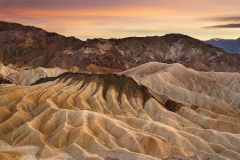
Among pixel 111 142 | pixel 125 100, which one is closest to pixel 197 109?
pixel 125 100

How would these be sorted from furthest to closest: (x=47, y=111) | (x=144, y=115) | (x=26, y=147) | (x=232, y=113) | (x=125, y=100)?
(x=232, y=113), (x=125, y=100), (x=144, y=115), (x=47, y=111), (x=26, y=147)

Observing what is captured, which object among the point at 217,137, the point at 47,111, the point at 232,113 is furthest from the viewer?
the point at 232,113

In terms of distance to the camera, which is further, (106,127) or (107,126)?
(107,126)

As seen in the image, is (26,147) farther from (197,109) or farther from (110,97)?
(197,109)

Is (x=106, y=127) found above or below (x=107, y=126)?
below
